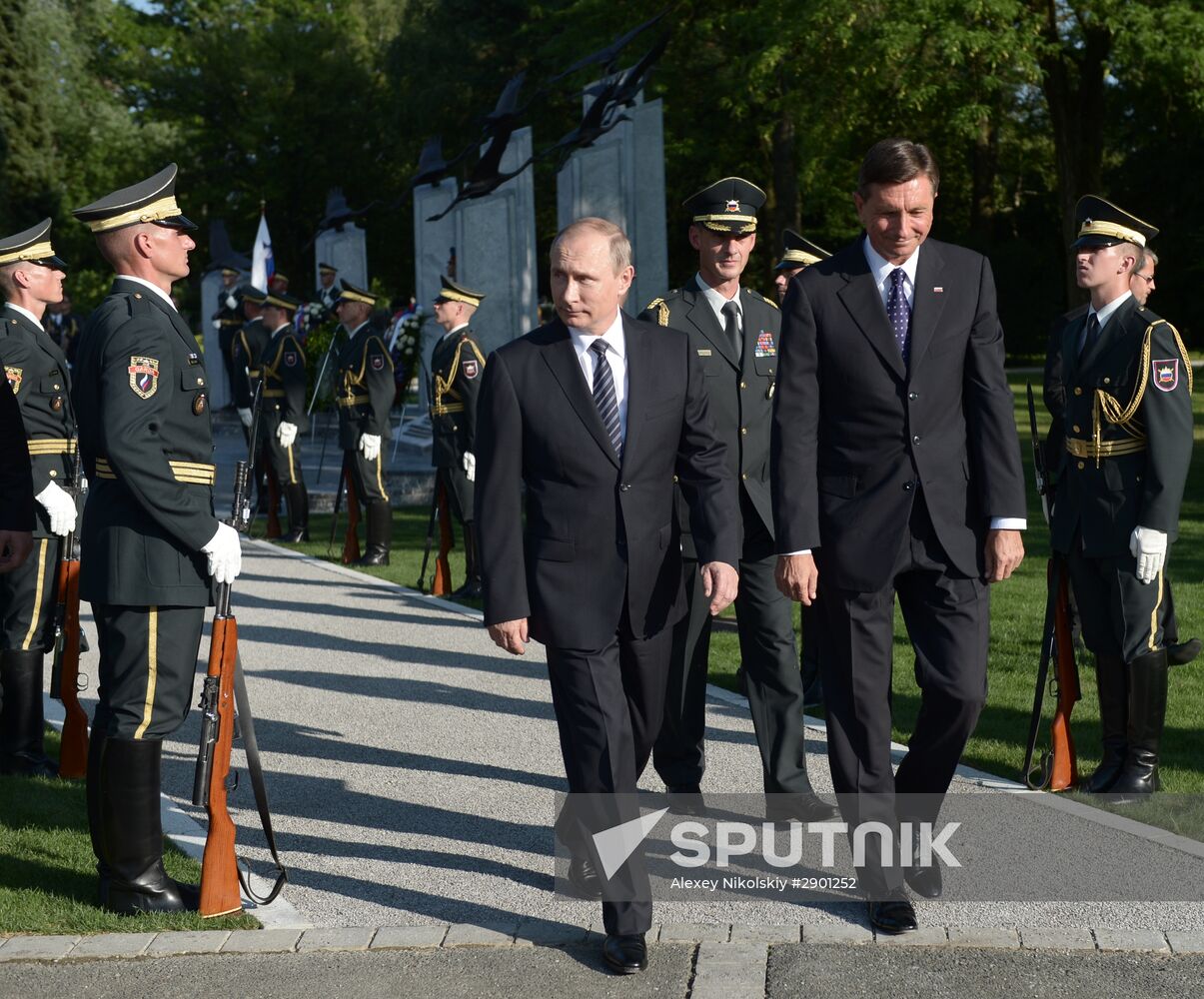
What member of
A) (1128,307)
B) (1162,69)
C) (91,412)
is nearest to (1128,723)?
(1128,307)

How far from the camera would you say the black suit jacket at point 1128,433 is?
20.4 feet

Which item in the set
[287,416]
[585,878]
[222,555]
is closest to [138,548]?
[222,555]

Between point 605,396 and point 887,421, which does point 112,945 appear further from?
point 887,421

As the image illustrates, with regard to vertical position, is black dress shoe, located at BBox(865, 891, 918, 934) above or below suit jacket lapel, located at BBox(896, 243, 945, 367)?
below

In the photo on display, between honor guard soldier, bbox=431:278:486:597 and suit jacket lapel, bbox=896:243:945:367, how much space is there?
713 centimetres

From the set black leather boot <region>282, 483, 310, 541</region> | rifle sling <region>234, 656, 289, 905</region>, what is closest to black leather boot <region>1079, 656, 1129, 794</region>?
rifle sling <region>234, 656, 289, 905</region>

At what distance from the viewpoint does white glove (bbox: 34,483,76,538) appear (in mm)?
6715

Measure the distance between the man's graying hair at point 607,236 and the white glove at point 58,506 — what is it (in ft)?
9.53

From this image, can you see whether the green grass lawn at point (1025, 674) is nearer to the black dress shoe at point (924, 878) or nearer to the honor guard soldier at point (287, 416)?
the honor guard soldier at point (287, 416)

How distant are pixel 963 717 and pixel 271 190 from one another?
171 ft

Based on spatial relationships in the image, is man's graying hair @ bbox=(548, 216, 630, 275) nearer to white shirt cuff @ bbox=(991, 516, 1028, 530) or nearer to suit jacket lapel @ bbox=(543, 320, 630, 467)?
suit jacket lapel @ bbox=(543, 320, 630, 467)

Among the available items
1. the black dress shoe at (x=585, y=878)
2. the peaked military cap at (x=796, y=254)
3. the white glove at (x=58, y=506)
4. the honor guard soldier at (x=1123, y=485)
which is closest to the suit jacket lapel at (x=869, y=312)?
the honor guard soldier at (x=1123, y=485)

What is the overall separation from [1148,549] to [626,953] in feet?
9.17

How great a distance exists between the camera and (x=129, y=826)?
16.5 feet
